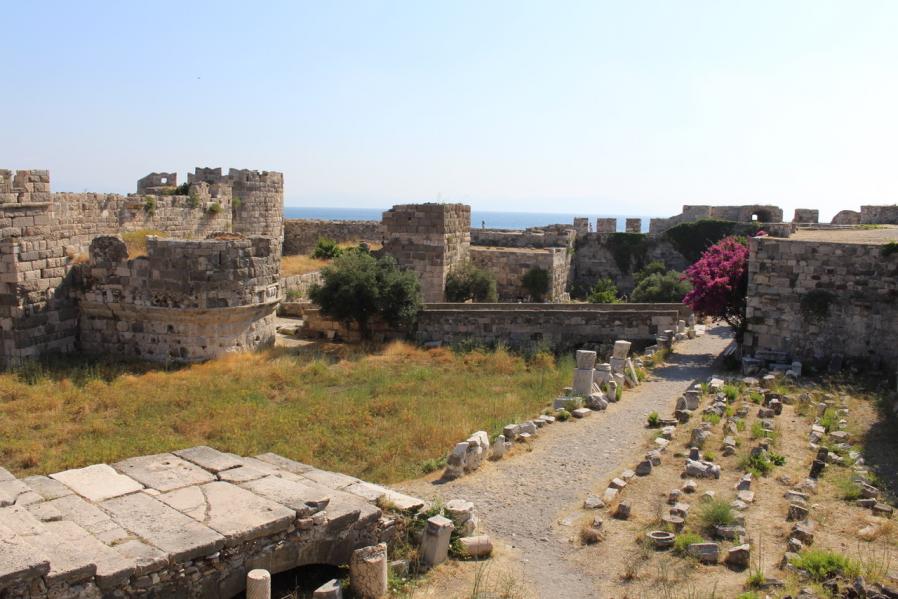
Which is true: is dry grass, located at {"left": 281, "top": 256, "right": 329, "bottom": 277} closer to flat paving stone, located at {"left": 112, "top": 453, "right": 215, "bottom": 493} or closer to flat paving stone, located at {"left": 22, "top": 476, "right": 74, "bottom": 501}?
flat paving stone, located at {"left": 112, "top": 453, "right": 215, "bottom": 493}

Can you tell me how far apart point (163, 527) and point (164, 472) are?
4.82 feet

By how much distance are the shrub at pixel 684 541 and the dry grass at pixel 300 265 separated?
17201 millimetres

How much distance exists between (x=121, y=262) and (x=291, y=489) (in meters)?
8.75

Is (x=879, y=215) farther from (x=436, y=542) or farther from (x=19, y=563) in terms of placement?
(x=19, y=563)

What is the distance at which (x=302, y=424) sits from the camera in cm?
1135

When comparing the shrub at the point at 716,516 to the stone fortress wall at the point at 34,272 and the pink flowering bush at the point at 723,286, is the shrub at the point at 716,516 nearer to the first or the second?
the pink flowering bush at the point at 723,286

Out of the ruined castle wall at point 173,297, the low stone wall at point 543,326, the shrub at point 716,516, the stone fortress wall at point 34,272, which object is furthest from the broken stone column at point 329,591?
the low stone wall at point 543,326

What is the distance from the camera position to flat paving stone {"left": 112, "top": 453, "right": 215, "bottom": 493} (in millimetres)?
7379

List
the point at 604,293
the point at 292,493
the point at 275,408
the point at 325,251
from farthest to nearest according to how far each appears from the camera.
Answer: the point at 325,251 → the point at 604,293 → the point at 275,408 → the point at 292,493

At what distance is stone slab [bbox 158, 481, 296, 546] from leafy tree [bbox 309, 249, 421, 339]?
9.71 m

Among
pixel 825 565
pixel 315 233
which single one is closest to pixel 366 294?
pixel 825 565

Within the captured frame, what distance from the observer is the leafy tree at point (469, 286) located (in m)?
20.6

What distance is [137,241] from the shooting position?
714 inches

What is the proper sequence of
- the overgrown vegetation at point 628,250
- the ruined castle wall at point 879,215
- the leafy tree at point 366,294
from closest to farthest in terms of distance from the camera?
the leafy tree at point 366,294, the ruined castle wall at point 879,215, the overgrown vegetation at point 628,250
